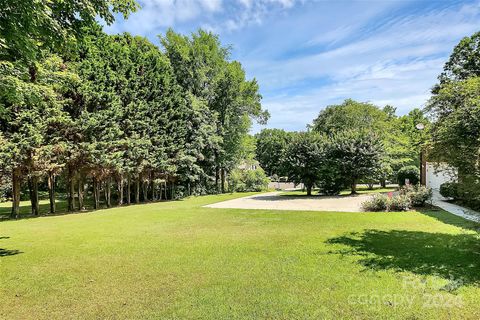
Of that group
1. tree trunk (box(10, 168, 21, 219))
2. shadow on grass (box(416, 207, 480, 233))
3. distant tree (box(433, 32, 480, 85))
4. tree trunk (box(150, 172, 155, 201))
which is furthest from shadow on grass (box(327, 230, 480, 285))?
distant tree (box(433, 32, 480, 85))

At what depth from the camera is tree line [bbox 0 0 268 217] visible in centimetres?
511

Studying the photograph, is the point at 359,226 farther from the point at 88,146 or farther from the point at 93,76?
the point at 93,76

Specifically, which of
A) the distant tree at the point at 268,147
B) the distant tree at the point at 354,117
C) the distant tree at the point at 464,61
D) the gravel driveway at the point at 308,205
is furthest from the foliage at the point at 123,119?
the distant tree at the point at 268,147

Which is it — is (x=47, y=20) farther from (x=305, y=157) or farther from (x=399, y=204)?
(x=305, y=157)

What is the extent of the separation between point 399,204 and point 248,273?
926 cm

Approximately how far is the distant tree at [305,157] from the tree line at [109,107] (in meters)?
7.88

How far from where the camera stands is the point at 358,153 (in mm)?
17531

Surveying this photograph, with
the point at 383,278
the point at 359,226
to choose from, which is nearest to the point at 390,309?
the point at 383,278

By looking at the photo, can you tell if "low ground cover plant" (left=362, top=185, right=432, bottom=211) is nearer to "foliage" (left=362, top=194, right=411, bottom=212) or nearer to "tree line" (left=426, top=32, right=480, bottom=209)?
"foliage" (left=362, top=194, right=411, bottom=212)

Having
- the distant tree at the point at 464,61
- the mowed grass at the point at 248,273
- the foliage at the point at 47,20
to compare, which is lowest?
the mowed grass at the point at 248,273

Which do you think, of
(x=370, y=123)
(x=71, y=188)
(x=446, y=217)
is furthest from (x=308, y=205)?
(x=370, y=123)

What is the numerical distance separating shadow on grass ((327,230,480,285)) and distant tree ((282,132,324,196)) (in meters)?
11.0

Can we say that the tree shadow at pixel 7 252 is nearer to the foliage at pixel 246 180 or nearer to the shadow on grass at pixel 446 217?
the shadow on grass at pixel 446 217

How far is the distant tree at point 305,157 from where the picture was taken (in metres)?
18.5
